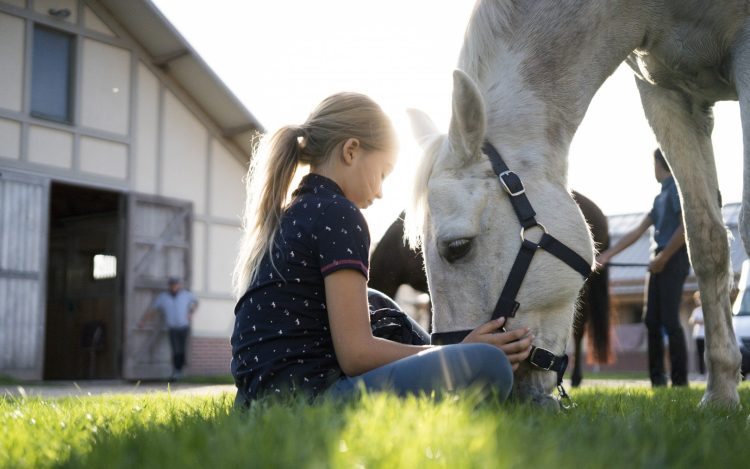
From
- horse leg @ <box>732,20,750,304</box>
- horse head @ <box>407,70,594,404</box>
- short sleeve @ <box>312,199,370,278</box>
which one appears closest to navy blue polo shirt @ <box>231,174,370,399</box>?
short sleeve @ <box>312,199,370,278</box>

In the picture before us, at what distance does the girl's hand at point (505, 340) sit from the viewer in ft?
7.48

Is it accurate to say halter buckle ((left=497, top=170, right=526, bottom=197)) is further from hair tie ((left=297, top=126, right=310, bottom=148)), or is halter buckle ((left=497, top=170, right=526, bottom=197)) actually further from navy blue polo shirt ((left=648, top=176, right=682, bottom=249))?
navy blue polo shirt ((left=648, top=176, right=682, bottom=249))

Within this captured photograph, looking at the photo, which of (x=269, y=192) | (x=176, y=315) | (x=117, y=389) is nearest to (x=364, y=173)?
(x=269, y=192)

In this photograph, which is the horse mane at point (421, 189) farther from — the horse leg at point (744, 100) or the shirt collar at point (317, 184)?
the horse leg at point (744, 100)

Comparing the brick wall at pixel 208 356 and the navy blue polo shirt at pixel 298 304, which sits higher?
the navy blue polo shirt at pixel 298 304

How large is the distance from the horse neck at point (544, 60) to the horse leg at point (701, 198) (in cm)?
58

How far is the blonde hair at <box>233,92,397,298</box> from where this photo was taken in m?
2.54

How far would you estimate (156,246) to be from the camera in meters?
11.4

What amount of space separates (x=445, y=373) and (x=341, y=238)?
0.55 meters

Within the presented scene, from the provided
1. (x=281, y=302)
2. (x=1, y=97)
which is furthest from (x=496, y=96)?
(x=1, y=97)

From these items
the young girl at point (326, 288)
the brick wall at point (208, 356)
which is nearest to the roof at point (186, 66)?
the brick wall at point (208, 356)

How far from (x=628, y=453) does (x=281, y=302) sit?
130 centimetres

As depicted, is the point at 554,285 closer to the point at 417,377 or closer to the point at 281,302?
the point at 417,377

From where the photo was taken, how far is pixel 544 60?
9.07 ft
